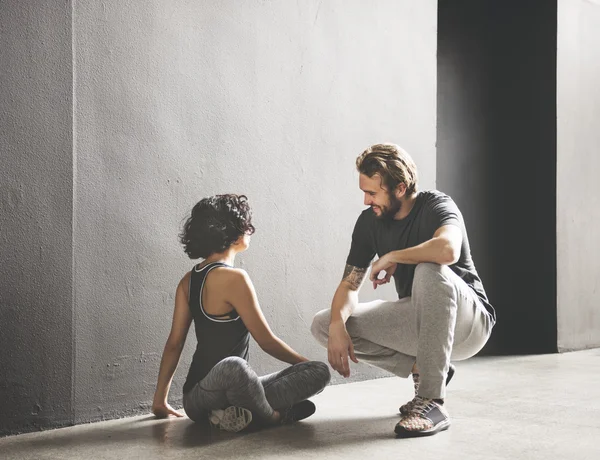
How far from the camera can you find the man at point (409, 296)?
2371mm

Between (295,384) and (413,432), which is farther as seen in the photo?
(295,384)

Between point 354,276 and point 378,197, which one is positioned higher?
point 378,197

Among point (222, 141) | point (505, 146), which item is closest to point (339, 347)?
point (222, 141)

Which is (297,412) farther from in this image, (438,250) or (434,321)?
(438,250)

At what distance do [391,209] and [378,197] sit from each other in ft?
0.26

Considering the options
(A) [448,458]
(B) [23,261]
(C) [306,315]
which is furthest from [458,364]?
(B) [23,261]

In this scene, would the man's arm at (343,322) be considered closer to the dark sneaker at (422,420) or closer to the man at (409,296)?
the man at (409,296)

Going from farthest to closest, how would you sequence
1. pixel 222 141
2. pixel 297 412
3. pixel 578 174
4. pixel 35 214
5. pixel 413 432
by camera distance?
pixel 578 174 < pixel 222 141 < pixel 297 412 < pixel 35 214 < pixel 413 432

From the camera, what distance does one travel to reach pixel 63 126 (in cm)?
256

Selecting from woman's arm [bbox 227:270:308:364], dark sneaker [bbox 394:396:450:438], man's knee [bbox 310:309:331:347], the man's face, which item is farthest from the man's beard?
dark sneaker [bbox 394:396:450:438]

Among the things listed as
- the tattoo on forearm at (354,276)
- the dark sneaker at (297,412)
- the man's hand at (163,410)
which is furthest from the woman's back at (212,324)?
the tattoo on forearm at (354,276)

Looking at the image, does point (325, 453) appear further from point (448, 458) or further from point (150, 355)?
point (150, 355)

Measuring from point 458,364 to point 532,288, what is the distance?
0.91 meters

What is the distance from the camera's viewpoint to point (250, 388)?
235 cm
